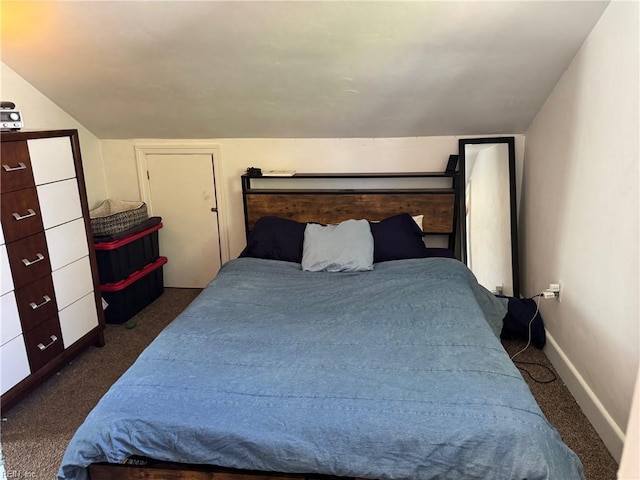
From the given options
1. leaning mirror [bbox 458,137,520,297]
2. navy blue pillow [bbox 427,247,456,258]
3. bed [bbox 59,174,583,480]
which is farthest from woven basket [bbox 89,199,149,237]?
leaning mirror [bbox 458,137,520,297]

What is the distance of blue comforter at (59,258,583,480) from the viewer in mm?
1500

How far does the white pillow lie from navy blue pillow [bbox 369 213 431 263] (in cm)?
7

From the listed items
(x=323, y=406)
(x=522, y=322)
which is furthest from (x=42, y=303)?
(x=522, y=322)

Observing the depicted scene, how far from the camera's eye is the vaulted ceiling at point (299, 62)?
2256 mm

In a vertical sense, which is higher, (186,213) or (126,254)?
(186,213)

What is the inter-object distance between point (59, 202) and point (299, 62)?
1.52 metres

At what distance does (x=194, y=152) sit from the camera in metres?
3.64

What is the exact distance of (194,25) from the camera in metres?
2.37

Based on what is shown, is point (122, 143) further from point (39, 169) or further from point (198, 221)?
point (39, 169)

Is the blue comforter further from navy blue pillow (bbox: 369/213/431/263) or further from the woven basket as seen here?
the woven basket

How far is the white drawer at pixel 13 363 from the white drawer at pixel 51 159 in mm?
821

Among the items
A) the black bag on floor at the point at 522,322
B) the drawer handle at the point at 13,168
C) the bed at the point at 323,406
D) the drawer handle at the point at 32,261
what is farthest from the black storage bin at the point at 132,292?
the black bag on floor at the point at 522,322

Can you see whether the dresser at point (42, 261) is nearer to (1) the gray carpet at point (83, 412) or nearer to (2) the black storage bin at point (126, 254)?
(1) the gray carpet at point (83, 412)

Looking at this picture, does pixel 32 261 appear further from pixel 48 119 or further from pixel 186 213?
pixel 186 213
